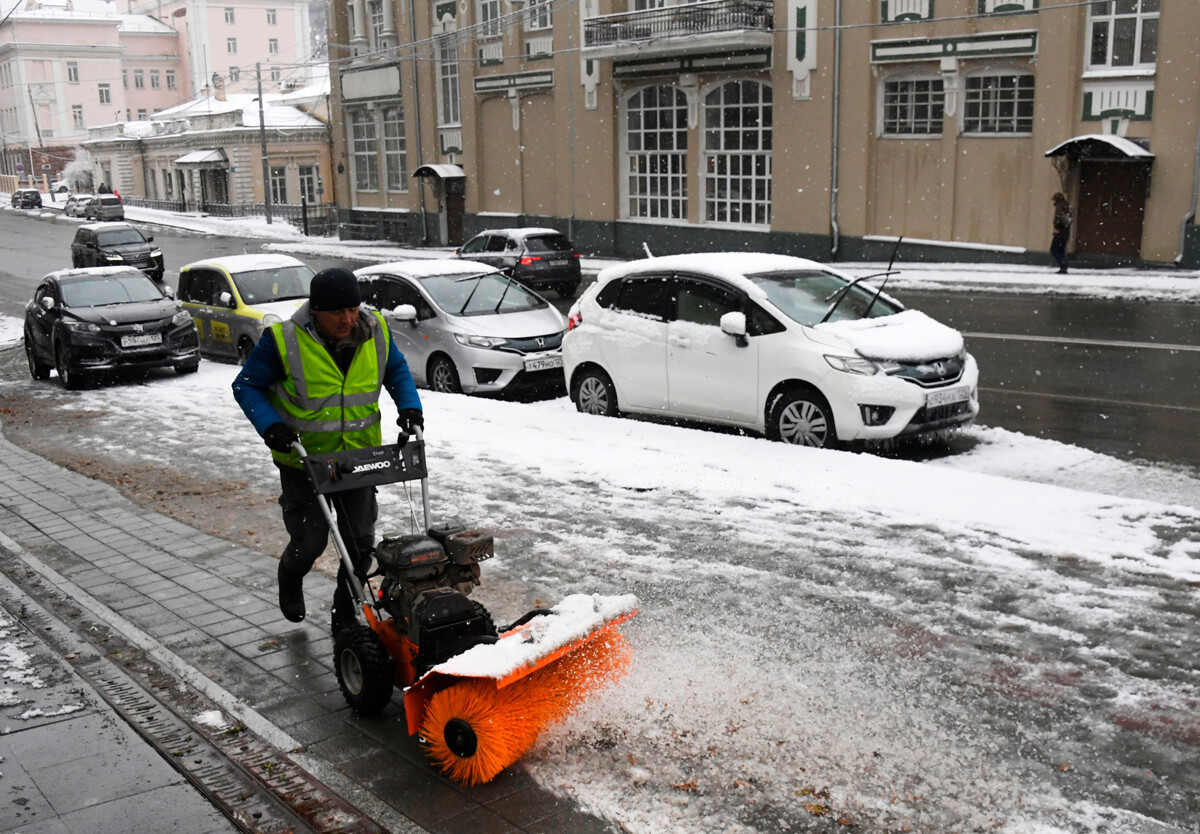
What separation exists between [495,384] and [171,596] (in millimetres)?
6675

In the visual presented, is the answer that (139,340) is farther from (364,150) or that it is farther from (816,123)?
(364,150)

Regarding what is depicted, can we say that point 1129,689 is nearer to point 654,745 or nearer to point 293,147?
point 654,745

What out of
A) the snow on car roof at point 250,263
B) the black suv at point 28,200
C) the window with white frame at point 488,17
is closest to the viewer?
the snow on car roof at point 250,263

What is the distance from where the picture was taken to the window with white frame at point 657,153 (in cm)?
3161

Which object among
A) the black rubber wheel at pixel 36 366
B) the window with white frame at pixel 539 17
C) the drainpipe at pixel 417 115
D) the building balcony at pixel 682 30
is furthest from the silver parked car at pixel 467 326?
the drainpipe at pixel 417 115

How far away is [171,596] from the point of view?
22.0ft

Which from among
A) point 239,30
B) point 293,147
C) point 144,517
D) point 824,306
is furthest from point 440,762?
point 239,30

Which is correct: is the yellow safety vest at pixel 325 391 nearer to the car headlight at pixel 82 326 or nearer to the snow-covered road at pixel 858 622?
the snow-covered road at pixel 858 622

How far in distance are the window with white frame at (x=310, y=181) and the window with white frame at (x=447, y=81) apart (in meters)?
21.7

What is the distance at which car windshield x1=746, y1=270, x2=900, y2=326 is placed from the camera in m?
10.1

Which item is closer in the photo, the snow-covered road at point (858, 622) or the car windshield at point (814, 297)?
the snow-covered road at point (858, 622)

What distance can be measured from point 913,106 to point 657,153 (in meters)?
8.26

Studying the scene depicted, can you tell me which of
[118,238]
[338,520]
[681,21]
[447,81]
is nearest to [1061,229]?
[681,21]

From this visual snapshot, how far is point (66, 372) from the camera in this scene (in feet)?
48.7
